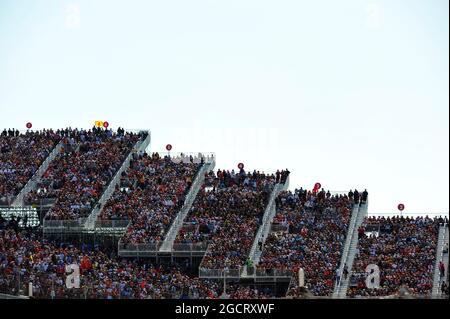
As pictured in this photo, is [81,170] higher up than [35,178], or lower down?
higher up

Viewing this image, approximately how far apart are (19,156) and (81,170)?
5924 mm

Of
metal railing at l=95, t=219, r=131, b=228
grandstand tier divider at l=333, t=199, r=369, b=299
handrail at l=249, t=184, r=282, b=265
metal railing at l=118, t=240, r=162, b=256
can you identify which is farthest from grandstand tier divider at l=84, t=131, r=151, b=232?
grandstand tier divider at l=333, t=199, r=369, b=299

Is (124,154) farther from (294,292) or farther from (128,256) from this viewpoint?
(294,292)

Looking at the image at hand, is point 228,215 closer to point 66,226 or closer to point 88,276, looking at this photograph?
point 66,226

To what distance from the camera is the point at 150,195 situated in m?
139

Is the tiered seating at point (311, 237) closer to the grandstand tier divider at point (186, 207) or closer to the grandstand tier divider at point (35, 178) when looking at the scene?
the grandstand tier divider at point (186, 207)

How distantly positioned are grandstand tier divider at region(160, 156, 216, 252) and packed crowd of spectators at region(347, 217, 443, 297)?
13.7 meters

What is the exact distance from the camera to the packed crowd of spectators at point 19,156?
461 ft

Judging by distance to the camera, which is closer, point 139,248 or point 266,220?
point 139,248

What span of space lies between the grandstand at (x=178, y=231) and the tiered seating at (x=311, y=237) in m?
0.09

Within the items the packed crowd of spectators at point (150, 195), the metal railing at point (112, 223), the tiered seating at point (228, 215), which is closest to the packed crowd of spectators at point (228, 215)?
the tiered seating at point (228, 215)

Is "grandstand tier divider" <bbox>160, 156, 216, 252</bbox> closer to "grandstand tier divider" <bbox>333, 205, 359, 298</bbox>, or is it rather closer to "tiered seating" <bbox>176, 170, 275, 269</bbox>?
"tiered seating" <bbox>176, 170, 275, 269</bbox>

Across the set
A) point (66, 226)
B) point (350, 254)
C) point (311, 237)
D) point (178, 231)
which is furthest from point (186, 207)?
point (350, 254)
